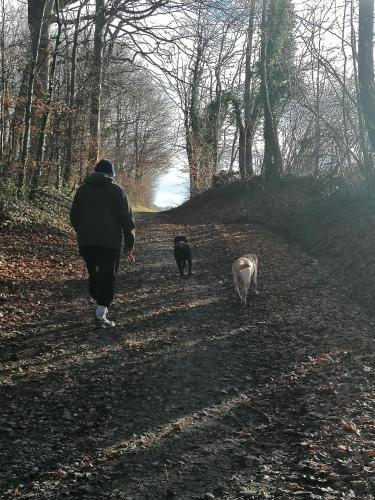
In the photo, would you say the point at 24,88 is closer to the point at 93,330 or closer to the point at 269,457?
the point at 93,330

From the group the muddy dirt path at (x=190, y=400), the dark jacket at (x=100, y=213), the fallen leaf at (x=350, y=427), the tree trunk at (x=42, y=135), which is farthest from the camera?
the tree trunk at (x=42, y=135)

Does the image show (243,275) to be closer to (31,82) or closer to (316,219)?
(316,219)

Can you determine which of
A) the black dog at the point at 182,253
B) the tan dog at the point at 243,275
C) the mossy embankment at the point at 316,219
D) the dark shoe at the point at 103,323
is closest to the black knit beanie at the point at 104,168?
the dark shoe at the point at 103,323

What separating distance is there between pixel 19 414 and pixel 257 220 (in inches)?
551

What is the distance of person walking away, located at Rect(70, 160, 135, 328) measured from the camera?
630 cm

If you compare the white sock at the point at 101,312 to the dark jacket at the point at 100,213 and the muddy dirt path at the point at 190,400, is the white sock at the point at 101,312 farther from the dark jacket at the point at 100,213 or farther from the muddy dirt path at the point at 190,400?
the dark jacket at the point at 100,213

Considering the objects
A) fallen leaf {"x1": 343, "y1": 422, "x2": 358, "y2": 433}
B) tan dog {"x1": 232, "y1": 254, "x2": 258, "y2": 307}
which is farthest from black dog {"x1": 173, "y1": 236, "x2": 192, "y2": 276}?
fallen leaf {"x1": 343, "y1": 422, "x2": 358, "y2": 433}

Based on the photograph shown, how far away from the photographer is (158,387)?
15.6 feet

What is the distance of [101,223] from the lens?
→ 20.7 ft

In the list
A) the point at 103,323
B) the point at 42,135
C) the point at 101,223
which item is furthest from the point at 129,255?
the point at 42,135

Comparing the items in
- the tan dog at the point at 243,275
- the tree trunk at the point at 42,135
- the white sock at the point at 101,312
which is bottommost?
the white sock at the point at 101,312

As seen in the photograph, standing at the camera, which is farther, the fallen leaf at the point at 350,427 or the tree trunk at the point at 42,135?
the tree trunk at the point at 42,135

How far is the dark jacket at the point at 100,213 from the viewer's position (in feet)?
20.6

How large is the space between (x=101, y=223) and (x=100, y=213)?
139mm
